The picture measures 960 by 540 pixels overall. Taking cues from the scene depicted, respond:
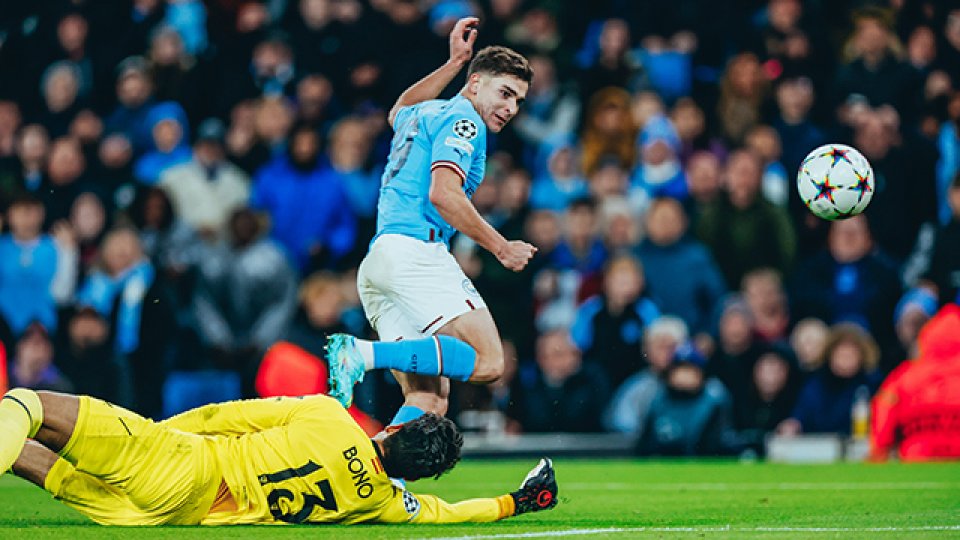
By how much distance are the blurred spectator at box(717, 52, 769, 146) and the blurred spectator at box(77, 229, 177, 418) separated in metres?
5.54

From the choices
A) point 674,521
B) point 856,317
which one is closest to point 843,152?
point 674,521

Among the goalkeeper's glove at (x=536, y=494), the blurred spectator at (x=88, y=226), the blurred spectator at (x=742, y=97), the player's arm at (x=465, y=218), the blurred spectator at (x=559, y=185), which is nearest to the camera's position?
the goalkeeper's glove at (x=536, y=494)

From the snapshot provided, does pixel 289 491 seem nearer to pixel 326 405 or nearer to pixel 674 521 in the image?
pixel 326 405

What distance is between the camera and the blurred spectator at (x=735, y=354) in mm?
13742

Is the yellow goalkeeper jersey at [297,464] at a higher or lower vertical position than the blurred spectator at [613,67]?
lower

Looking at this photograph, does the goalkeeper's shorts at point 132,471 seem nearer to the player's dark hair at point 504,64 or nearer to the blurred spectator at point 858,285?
the player's dark hair at point 504,64

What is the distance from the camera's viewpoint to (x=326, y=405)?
23.7 feet

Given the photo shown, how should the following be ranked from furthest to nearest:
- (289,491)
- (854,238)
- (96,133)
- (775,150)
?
1. (96,133)
2. (775,150)
3. (854,238)
4. (289,491)

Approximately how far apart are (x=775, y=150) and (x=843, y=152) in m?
4.85

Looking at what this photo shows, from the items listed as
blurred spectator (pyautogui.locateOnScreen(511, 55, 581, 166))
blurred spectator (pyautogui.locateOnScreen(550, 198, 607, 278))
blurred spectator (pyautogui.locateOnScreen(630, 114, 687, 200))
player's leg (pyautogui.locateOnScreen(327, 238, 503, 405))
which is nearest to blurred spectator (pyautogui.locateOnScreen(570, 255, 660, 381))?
blurred spectator (pyautogui.locateOnScreen(550, 198, 607, 278))

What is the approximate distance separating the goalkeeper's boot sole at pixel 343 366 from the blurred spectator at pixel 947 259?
7029 millimetres

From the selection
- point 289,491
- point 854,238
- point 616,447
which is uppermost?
point 854,238

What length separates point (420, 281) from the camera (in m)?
8.53

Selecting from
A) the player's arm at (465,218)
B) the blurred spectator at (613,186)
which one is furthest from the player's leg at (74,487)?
the blurred spectator at (613,186)
